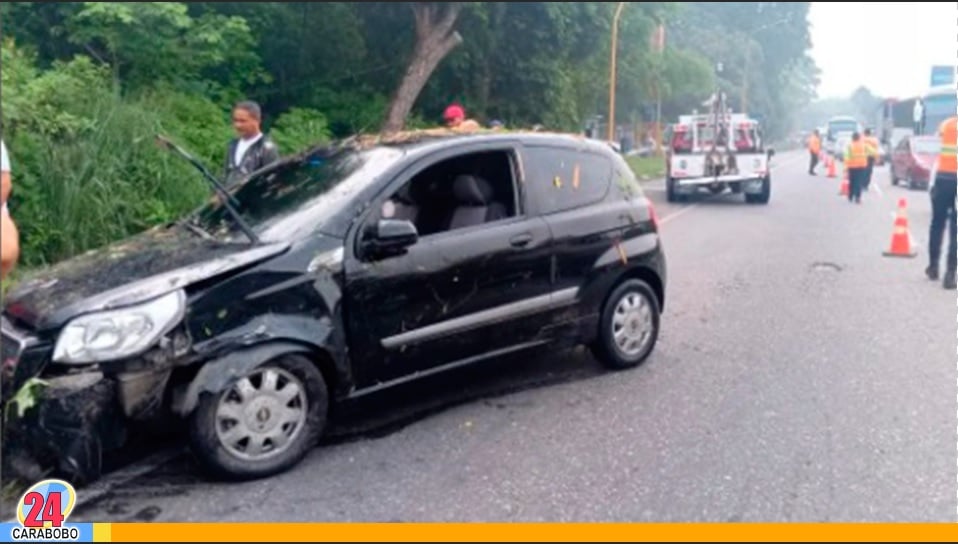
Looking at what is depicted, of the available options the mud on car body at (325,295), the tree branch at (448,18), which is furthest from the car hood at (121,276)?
the tree branch at (448,18)

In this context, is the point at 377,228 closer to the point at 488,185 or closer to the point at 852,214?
the point at 488,185

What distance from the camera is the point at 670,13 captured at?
90.8 feet

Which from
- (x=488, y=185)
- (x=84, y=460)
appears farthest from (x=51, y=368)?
(x=488, y=185)

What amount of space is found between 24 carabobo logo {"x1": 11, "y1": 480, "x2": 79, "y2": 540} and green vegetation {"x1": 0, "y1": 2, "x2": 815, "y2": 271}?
4882 mm

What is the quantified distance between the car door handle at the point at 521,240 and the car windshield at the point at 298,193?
0.82 m

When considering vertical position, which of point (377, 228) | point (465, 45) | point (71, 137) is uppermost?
point (465, 45)

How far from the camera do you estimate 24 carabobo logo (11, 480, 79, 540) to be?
142 inches

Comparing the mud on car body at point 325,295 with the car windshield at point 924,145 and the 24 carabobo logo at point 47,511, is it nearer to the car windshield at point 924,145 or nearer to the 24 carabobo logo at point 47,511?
the 24 carabobo logo at point 47,511

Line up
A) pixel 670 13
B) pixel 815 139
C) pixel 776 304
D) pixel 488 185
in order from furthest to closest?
pixel 815 139
pixel 670 13
pixel 776 304
pixel 488 185

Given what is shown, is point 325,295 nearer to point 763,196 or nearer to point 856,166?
point 763,196

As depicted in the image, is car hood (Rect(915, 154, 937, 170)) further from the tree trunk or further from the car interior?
the car interior

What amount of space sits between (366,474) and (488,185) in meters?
1.99

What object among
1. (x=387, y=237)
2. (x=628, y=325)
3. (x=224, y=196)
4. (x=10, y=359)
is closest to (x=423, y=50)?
(x=628, y=325)

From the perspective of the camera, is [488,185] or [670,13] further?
[670,13]
